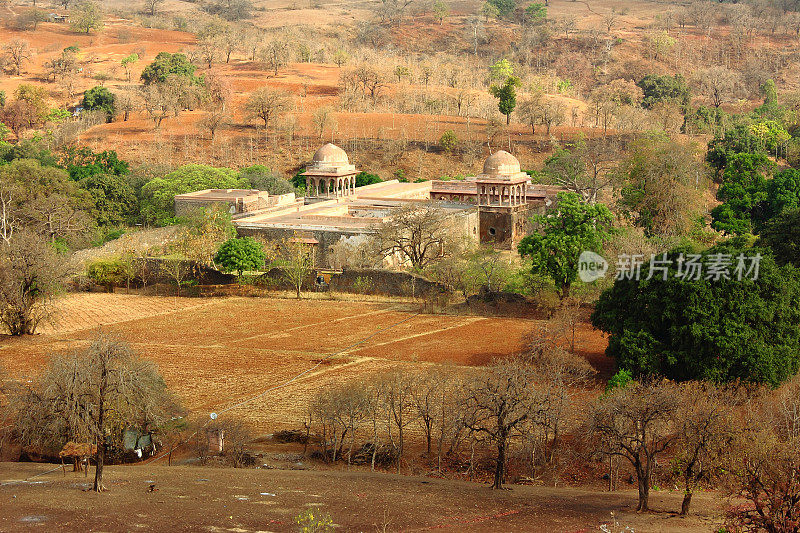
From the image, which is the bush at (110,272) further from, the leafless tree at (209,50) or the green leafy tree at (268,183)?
the leafless tree at (209,50)

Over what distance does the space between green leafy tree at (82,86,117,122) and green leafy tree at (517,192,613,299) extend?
51.5m

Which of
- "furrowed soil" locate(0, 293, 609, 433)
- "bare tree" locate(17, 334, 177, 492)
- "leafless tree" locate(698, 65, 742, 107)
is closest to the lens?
"bare tree" locate(17, 334, 177, 492)

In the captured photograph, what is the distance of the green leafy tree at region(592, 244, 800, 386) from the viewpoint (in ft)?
81.5

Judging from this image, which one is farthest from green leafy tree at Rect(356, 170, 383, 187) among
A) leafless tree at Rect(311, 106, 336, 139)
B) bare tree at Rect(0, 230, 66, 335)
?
bare tree at Rect(0, 230, 66, 335)

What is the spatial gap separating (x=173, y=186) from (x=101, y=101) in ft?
105

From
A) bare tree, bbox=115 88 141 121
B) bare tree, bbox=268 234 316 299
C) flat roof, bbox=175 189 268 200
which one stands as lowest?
bare tree, bbox=268 234 316 299

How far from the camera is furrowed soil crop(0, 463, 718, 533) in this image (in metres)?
16.4

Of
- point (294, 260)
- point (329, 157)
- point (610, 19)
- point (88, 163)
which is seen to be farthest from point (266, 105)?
point (610, 19)

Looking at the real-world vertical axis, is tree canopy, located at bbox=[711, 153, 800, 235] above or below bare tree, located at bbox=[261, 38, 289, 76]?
below

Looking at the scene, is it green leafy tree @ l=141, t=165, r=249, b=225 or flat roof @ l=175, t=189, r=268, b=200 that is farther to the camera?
green leafy tree @ l=141, t=165, r=249, b=225

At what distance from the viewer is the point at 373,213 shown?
48.5m

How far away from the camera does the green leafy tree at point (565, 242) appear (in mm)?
35594

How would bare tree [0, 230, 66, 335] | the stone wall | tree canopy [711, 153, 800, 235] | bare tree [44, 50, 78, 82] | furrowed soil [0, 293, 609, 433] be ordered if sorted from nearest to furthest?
furrowed soil [0, 293, 609, 433], bare tree [0, 230, 66, 335], the stone wall, tree canopy [711, 153, 800, 235], bare tree [44, 50, 78, 82]

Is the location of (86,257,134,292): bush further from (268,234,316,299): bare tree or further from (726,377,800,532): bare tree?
(726,377,800,532): bare tree
